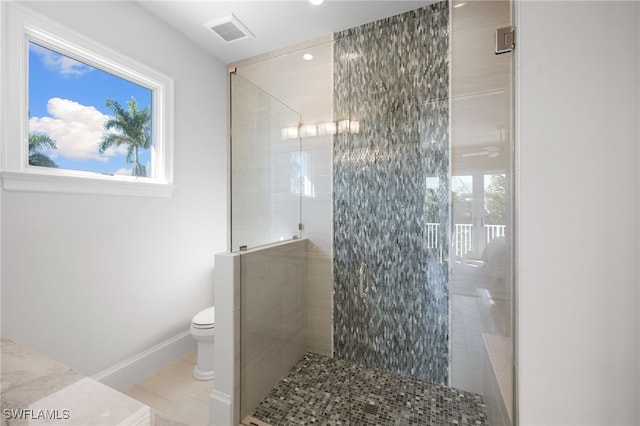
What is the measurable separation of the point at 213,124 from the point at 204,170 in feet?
1.61

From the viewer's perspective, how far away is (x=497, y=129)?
1.19 m

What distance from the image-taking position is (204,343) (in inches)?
78.8

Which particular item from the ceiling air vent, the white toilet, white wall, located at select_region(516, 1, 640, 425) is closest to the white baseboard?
the white toilet

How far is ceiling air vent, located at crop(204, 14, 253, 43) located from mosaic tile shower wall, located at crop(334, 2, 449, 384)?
88 centimetres

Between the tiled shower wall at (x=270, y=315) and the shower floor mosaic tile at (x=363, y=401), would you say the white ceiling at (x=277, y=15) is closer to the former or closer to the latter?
the tiled shower wall at (x=270, y=315)

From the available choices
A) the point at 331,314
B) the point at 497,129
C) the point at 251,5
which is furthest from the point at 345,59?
the point at 331,314

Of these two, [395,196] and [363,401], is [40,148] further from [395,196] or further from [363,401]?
[363,401]

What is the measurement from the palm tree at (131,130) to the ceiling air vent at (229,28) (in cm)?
86

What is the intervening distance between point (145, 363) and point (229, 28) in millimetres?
2696

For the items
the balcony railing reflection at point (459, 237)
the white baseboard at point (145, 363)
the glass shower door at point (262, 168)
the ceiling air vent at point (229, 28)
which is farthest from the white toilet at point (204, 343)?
the ceiling air vent at point (229, 28)

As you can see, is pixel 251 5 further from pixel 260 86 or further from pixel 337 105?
pixel 337 105

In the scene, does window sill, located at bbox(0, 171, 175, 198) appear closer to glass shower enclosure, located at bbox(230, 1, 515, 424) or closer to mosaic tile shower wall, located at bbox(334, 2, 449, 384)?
glass shower enclosure, located at bbox(230, 1, 515, 424)

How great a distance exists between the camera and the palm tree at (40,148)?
155 cm

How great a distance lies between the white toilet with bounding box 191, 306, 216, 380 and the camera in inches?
76.9
